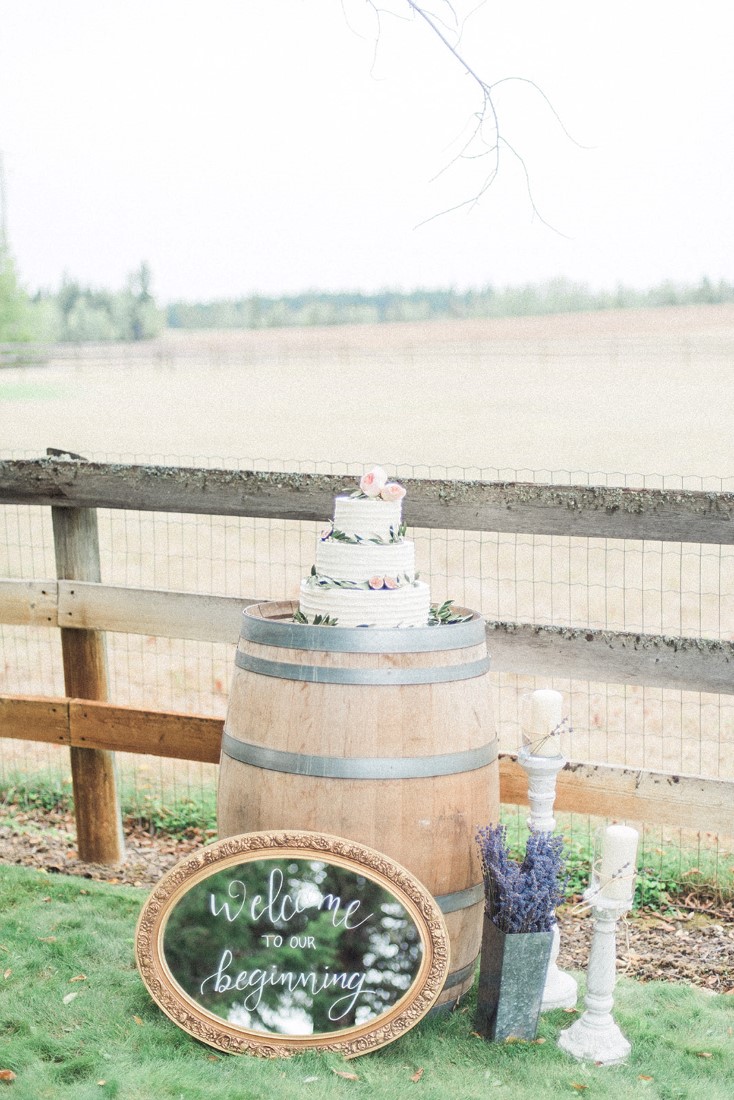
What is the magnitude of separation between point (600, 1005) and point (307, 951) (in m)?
0.65

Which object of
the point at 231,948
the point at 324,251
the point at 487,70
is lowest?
the point at 231,948

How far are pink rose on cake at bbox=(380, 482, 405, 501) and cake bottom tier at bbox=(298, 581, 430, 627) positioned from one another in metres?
0.20

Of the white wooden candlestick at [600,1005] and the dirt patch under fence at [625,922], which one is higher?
the white wooden candlestick at [600,1005]

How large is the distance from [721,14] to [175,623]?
26.4 ft

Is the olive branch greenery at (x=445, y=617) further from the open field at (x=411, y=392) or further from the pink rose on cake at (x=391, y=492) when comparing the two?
the open field at (x=411, y=392)

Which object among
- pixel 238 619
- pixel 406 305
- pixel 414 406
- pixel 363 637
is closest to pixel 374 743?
pixel 363 637

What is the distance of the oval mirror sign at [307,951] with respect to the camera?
85.0 inches

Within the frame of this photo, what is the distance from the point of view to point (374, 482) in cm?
231

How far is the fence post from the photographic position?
334 centimetres

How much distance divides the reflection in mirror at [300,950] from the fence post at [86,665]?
1242 mm

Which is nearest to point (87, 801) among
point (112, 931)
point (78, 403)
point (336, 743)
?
point (112, 931)

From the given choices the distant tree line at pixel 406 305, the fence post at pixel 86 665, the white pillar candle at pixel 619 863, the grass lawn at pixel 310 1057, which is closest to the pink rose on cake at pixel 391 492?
the white pillar candle at pixel 619 863

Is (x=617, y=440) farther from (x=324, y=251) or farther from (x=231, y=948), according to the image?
(x=231, y=948)

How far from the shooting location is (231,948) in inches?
87.3
